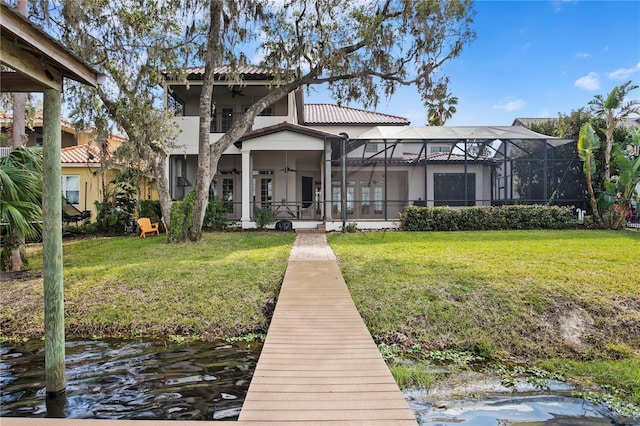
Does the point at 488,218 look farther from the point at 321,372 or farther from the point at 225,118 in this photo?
the point at 321,372

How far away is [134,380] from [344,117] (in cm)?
2285

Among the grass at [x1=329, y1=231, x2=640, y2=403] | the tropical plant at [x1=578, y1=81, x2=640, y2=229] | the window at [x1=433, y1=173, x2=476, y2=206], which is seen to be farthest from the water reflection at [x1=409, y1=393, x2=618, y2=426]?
the window at [x1=433, y1=173, x2=476, y2=206]

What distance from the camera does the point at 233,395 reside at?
4.43m

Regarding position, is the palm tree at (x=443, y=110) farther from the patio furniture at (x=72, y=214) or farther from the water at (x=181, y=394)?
the water at (x=181, y=394)

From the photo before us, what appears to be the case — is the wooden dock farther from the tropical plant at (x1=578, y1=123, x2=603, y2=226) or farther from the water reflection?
the tropical plant at (x1=578, y1=123, x2=603, y2=226)

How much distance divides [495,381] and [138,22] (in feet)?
43.2

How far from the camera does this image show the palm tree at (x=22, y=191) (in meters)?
7.63

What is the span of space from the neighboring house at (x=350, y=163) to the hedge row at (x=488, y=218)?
119cm

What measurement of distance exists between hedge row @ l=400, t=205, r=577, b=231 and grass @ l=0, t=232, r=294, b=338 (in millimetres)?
7661

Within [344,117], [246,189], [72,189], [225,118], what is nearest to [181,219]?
[246,189]

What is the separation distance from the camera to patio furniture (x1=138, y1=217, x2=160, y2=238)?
1576cm

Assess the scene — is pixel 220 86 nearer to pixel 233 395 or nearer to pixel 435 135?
pixel 435 135

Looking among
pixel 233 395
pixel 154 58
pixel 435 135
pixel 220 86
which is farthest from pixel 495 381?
pixel 220 86

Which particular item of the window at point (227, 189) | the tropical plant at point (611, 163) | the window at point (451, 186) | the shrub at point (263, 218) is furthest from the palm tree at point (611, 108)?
the window at point (227, 189)
